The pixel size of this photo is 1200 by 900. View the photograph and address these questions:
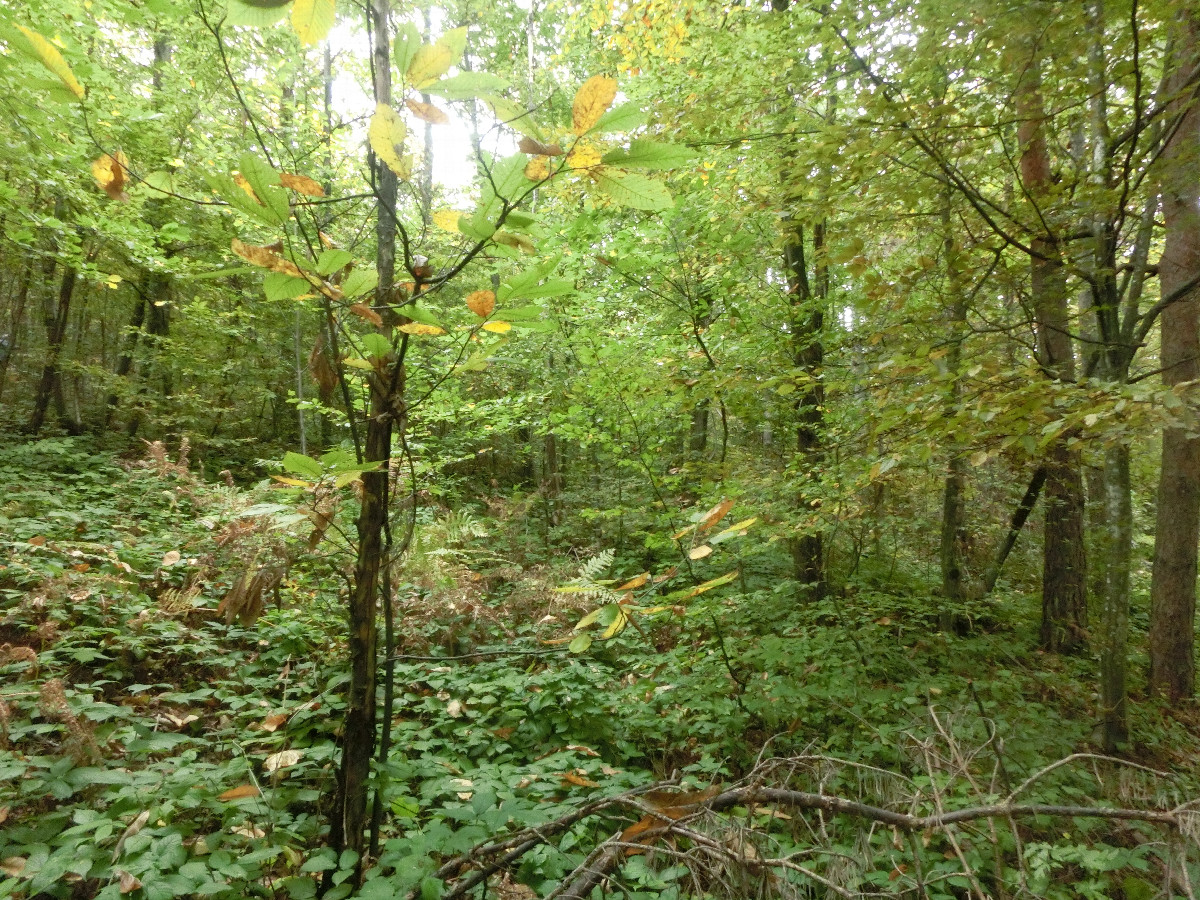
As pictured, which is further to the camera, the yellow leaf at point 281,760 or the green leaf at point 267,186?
the yellow leaf at point 281,760

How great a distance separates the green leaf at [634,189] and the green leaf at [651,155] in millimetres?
49

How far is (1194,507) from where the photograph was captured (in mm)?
4910

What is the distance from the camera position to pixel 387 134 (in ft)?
3.94

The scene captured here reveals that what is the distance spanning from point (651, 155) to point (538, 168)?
0.82 feet

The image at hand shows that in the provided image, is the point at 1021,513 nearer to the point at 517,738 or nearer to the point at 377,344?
the point at 517,738

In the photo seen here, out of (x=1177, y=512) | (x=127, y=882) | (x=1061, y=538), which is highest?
(x=1177, y=512)

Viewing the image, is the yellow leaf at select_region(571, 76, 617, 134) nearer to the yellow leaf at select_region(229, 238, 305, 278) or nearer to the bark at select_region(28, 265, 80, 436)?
the yellow leaf at select_region(229, 238, 305, 278)

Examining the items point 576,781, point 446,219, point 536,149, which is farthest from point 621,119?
point 576,781

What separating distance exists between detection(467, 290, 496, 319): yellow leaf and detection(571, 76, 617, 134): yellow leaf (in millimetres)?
392

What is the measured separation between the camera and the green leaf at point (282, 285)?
3.72 ft

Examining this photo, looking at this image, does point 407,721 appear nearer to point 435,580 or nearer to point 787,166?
point 435,580

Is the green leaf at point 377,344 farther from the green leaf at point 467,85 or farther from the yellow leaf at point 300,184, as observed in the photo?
the green leaf at point 467,85

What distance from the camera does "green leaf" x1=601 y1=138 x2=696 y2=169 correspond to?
1014 mm

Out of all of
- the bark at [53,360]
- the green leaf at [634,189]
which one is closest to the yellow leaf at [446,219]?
the green leaf at [634,189]
